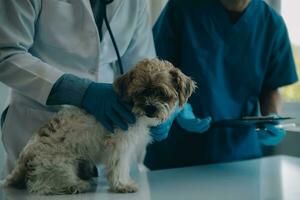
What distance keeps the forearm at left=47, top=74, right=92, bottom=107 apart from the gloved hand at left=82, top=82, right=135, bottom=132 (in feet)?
0.05

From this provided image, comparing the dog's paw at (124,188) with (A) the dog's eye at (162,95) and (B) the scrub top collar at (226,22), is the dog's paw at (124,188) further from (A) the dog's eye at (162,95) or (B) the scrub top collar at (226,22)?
(B) the scrub top collar at (226,22)

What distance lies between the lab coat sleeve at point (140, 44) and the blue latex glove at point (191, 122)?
0.20 metres

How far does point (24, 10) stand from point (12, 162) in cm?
42

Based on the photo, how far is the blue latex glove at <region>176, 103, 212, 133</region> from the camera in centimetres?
129

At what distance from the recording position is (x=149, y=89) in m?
0.95

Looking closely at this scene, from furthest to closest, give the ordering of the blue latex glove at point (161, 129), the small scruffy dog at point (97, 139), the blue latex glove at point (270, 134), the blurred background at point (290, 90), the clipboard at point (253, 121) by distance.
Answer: the blurred background at point (290, 90)
the blue latex glove at point (270, 134)
the clipboard at point (253, 121)
the blue latex glove at point (161, 129)
the small scruffy dog at point (97, 139)

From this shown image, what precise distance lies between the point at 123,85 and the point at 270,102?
0.80m

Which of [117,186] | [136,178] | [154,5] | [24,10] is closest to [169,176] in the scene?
[136,178]

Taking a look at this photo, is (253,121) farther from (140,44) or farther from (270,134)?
(140,44)

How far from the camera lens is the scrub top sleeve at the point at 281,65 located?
5.03ft

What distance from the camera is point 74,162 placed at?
97cm

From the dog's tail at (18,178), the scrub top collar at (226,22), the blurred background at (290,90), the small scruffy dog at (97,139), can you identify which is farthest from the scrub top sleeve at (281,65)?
the dog's tail at (18,178)

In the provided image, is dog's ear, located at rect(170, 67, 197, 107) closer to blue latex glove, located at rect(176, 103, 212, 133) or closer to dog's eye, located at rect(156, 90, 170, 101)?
dog's eye, located at rect(156, 90, 170, 101)

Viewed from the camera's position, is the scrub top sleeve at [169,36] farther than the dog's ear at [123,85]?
Yes
